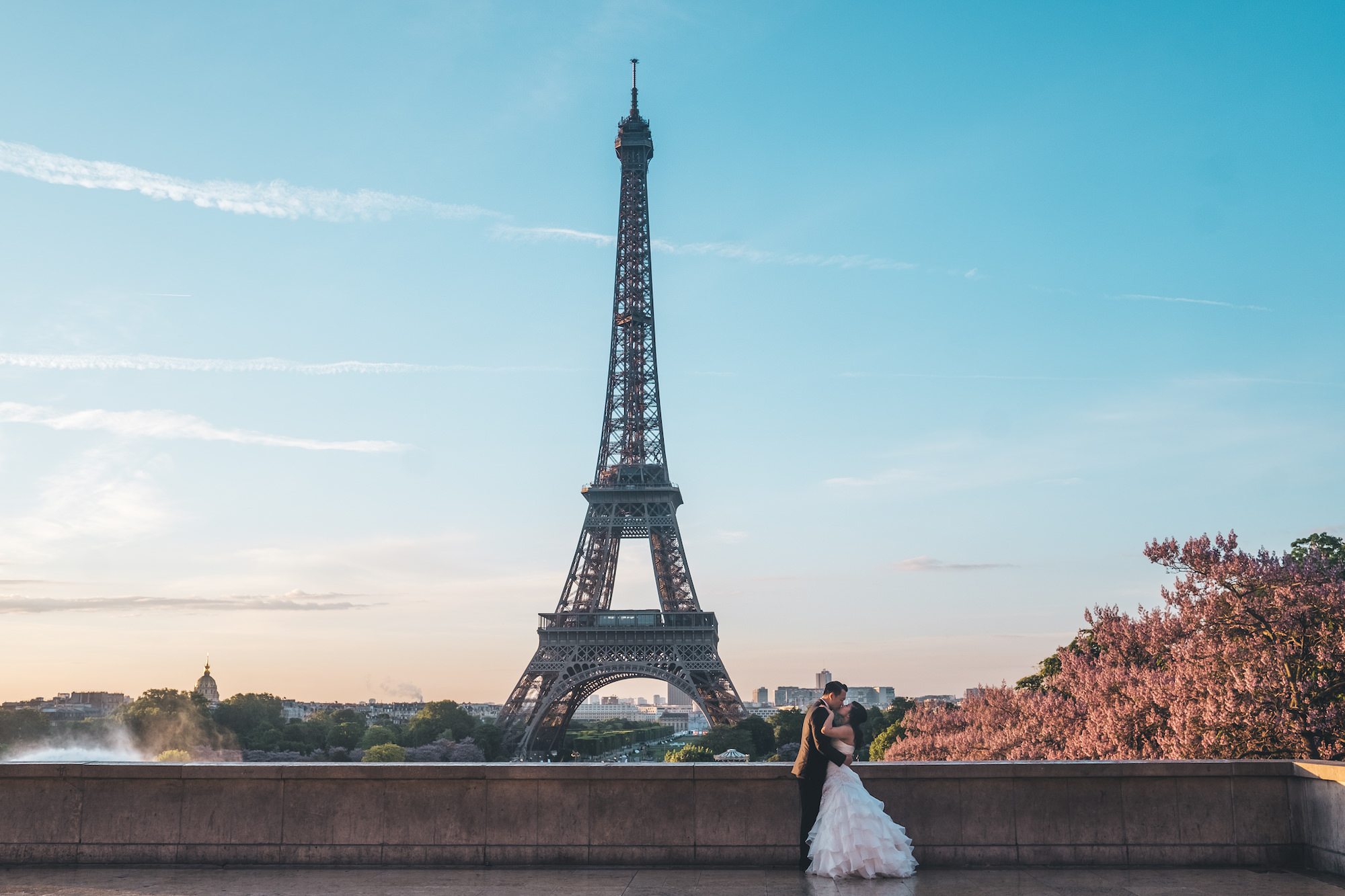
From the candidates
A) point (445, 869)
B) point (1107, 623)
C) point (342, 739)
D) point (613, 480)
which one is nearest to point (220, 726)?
point (342, 739)

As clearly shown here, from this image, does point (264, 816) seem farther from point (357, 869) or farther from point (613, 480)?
point (613, 480)

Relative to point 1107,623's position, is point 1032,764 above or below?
below

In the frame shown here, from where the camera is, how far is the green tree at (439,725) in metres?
107

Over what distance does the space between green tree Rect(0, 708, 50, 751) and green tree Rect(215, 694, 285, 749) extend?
16.3 metres

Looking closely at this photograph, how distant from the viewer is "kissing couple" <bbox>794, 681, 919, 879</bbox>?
1048 centimetres

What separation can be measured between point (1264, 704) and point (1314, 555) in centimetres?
600

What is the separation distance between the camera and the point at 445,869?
1190 cm

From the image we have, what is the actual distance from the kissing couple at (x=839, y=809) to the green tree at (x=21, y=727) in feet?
328

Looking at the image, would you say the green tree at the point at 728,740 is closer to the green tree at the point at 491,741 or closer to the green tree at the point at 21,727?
the green tree at the point at 491,741

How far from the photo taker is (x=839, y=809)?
417 inches

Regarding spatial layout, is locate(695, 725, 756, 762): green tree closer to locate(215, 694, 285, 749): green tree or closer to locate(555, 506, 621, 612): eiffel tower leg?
locate(555, 506, 621, 612): eiffel tower leg

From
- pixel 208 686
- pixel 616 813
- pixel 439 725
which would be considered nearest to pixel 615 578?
pixel 439 725

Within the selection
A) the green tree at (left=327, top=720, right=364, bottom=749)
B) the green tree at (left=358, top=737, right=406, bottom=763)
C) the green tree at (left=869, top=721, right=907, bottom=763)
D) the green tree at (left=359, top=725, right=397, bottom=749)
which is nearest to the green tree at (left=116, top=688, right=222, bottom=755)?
the green tree at (left=327, top=720, right=364, bottom=749)

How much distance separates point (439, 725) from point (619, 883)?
104 meters
